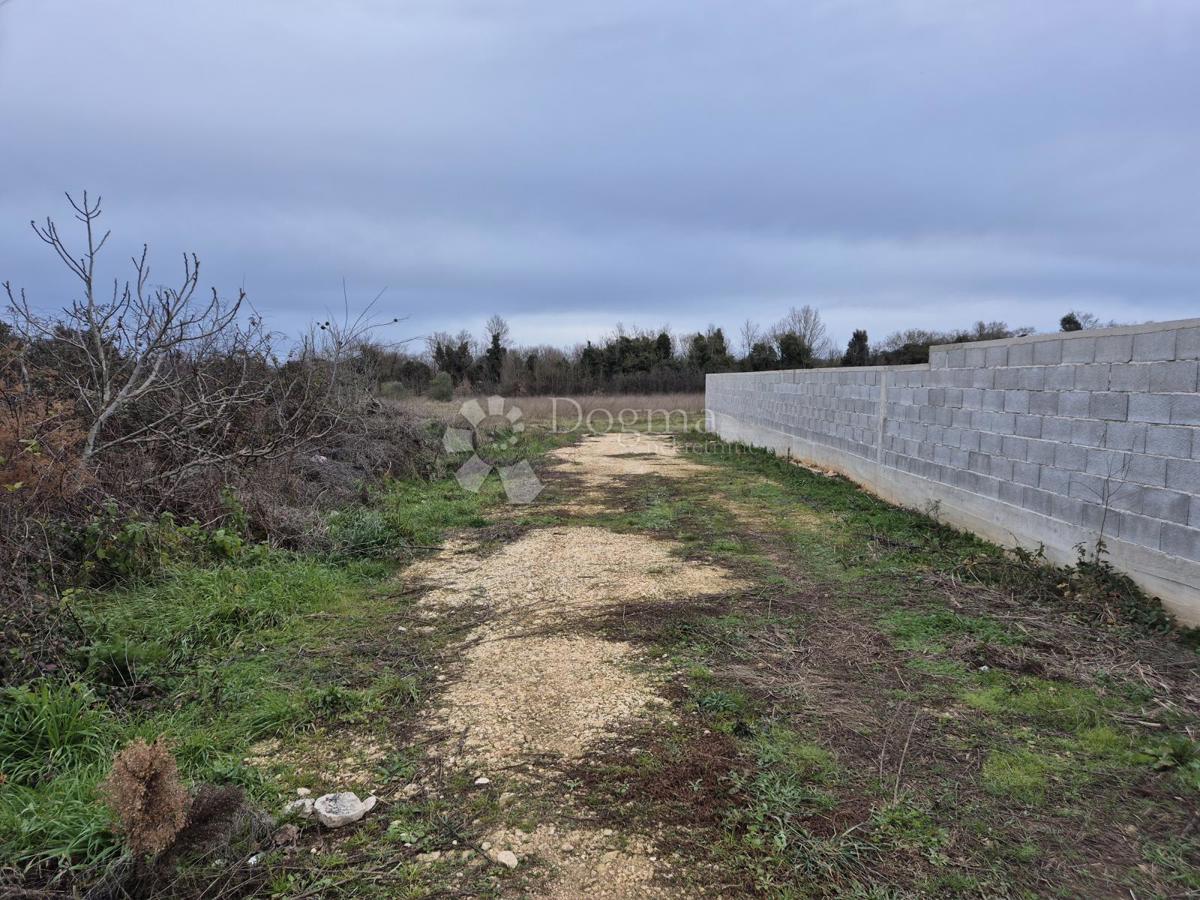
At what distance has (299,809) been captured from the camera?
2.30m

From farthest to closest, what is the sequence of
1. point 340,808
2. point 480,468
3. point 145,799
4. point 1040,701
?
point 480,468, point 1040,701, point 340,808, point 145,799

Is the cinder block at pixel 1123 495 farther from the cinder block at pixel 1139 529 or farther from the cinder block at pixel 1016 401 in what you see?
the cinder block at pixel 1016 401

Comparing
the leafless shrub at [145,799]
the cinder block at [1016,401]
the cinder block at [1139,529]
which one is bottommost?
the leafless shrub at [145,799]

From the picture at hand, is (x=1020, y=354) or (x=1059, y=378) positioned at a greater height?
(x=1020, y=354)

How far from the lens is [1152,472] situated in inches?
157

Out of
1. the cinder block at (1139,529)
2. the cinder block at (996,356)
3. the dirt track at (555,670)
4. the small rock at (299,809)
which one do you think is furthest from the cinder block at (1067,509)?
the small rock at (299,809)

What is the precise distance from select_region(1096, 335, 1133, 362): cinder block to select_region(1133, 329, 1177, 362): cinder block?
2.0 inches

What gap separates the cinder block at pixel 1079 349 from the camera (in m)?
4.59

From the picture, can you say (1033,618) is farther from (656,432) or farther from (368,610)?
(656,432)

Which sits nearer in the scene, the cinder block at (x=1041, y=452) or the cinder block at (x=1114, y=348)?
the cinder block at (x=1114, y=348)

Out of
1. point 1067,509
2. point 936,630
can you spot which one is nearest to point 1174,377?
point 1067,509

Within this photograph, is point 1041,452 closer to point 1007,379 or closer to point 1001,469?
point 1001,469

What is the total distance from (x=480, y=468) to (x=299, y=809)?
8.99 m


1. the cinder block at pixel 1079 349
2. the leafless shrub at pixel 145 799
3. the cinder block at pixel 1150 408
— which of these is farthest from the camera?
the cinder block at pixel 1079 349
